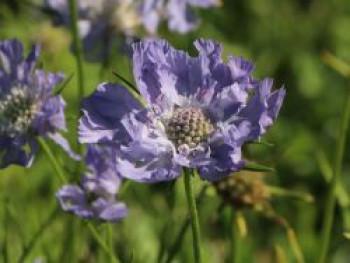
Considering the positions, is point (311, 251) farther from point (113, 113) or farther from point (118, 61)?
point (113, 113)

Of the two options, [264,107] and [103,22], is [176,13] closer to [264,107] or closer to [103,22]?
[103,22]

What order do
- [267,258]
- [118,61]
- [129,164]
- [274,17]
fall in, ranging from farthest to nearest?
[274,17] < [118,61] < [267,258] < [129,164]

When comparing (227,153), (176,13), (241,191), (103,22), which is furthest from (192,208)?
(103,22)

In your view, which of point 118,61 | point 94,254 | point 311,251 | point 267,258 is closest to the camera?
point 94,254

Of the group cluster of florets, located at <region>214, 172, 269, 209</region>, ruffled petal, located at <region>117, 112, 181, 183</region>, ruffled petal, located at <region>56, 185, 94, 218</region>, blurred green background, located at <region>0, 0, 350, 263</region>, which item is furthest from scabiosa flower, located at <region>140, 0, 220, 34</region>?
ruffled petal, located at <region>117, 112, 181, 183</region>

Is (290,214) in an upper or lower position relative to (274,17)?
lower

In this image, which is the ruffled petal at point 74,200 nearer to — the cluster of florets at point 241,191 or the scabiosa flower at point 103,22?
the cluster of florets at point 241,191

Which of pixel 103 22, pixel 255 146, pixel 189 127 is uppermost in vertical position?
pixel 103 22

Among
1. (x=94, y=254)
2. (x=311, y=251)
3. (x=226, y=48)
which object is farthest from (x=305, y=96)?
(x=94, y=254)
